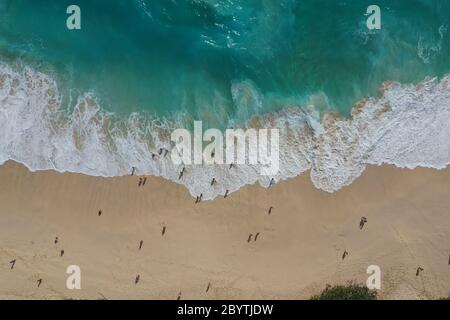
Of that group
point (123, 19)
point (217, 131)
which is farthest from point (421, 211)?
point (123, 19)

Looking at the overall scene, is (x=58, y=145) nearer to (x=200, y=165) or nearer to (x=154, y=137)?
(x=154, y=137)

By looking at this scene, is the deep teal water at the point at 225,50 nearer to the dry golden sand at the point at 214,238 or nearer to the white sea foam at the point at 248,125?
the white sea foam at the point at 248,125

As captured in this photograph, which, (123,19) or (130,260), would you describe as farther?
(123,19)

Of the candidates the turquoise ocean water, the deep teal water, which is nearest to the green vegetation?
the turquoise ocean water

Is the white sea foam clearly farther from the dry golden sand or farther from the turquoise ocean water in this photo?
the dry golden sand

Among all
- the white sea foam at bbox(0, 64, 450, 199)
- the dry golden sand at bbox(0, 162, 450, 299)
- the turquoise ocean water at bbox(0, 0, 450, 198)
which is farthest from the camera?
the turquoise ocean water at bbox(0, 0, 450, 198)

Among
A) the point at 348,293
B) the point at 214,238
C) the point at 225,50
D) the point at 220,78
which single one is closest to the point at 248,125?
the point at 220,78
